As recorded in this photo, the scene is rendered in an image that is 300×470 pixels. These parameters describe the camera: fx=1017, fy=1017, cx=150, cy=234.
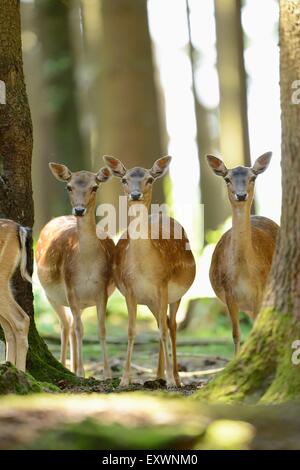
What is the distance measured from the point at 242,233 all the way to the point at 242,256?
230 mm

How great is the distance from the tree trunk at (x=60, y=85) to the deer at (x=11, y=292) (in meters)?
9.58

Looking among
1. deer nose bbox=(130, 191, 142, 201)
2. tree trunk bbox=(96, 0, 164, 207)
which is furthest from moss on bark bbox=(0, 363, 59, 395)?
tree trunk bbox=(96, 0, 164, 207)

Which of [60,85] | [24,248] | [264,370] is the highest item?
[60,85]

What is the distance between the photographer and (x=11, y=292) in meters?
9.27

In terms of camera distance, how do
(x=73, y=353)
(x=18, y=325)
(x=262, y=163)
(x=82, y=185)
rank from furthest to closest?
(x=73, y=353) → (x=82, y=185) → (x=262, y=163) → (x=18, y=325)

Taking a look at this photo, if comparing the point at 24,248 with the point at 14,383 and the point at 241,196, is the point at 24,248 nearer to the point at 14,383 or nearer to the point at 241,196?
the point at 241,196

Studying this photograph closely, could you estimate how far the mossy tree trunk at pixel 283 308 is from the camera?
673cm

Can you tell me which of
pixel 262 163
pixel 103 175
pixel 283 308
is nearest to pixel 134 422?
pixel 283 308

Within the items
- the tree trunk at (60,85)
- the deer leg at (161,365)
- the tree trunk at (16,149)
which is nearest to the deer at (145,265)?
the deer leg at (161,365)

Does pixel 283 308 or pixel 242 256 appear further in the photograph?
pixel 242 256

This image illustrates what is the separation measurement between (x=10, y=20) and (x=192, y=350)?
5.67 m

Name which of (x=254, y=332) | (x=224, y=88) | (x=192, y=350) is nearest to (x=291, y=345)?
(x=254, y=332)

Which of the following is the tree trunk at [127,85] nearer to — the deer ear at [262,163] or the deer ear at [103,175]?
the deer ear at [103,175]

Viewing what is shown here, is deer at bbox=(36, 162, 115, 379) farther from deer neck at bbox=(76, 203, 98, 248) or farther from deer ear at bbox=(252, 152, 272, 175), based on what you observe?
deer ear at bbox=(252, 152, 272, 175)
